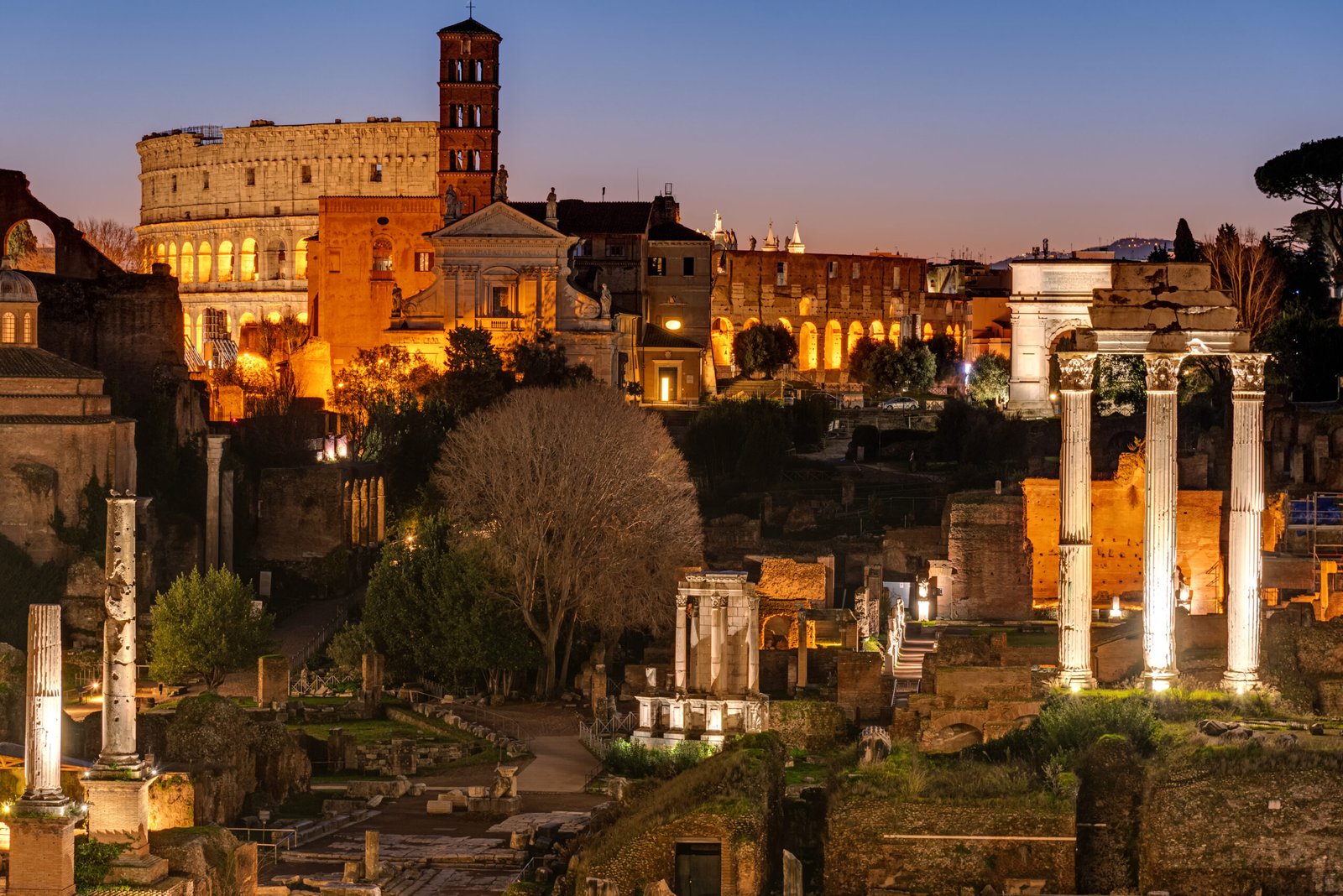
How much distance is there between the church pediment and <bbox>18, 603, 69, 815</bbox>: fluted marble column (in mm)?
39932

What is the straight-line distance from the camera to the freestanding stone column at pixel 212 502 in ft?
157

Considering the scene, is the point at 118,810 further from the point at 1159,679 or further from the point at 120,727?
the point at 1159,679

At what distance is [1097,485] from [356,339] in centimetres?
3251

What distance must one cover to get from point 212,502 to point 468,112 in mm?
27038

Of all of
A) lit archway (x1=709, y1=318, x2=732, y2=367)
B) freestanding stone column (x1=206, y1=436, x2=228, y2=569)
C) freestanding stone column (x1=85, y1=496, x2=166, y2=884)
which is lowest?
freestanding stone column (x1=85, y1=496, x2=166, y2=884)

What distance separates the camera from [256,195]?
10156 cm

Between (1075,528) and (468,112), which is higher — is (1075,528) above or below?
below

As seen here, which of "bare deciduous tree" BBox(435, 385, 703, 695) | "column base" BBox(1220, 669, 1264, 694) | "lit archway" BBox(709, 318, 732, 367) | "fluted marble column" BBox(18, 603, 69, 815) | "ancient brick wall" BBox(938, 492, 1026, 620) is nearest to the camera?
"fluted marble column" BBox(18, 603, 69, 815)

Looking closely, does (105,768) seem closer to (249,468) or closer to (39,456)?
(39,456)

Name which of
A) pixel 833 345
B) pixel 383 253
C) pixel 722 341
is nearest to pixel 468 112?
pixel 383 253

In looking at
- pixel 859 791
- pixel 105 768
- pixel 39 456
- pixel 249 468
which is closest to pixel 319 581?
pixel 249 468

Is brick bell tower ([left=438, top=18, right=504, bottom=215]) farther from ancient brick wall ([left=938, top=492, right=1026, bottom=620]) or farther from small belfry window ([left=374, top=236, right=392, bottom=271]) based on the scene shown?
ancient brick wall ([left=938, top=492, right=1026, bottom=620])

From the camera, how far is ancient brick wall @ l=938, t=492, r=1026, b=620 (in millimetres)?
43688

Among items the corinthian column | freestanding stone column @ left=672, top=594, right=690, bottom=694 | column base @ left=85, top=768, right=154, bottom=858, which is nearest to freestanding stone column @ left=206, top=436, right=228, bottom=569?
freestanding stone column @ left=672, top=594, right=690, bottom=694
